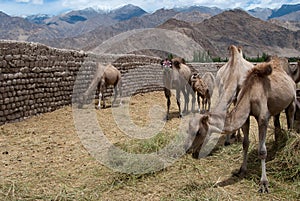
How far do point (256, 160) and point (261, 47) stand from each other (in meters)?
90.5

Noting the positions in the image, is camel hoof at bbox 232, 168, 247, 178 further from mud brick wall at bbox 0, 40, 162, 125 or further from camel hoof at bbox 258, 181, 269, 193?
mud brick wall at bbox 0, 40, 162, 125

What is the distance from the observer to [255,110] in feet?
16.8

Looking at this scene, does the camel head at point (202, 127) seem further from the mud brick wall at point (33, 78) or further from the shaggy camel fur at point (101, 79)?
the shaggy camel fur at point (101, 79)

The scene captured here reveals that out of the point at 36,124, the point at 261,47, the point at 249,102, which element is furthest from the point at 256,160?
the point at 261,47

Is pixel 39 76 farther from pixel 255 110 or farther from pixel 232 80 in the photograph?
pixel 255 110

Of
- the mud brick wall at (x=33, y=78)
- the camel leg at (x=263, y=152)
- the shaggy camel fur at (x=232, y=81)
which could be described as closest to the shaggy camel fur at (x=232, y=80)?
the shaggy camel fur at (x=232, y=81)

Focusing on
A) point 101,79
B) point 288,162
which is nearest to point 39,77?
point 101,79

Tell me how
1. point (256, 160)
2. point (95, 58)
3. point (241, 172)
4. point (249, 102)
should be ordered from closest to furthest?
point (249, 102)
point (241, 172)
point (256, 160)
point (95, 58)

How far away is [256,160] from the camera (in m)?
6.08

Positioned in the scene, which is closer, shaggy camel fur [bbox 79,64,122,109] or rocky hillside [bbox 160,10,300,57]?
shaggy camel fur [bbox 79,64,122,109]

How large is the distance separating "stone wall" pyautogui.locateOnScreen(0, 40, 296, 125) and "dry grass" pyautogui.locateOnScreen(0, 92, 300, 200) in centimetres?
183

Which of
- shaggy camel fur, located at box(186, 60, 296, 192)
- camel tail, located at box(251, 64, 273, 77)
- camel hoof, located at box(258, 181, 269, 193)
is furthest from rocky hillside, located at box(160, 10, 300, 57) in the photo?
camel hoof, located at box(258, 181, 269, 193)

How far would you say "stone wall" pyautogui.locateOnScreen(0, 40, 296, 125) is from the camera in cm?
901

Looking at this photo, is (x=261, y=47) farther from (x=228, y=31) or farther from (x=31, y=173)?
(x=31, y=173)
